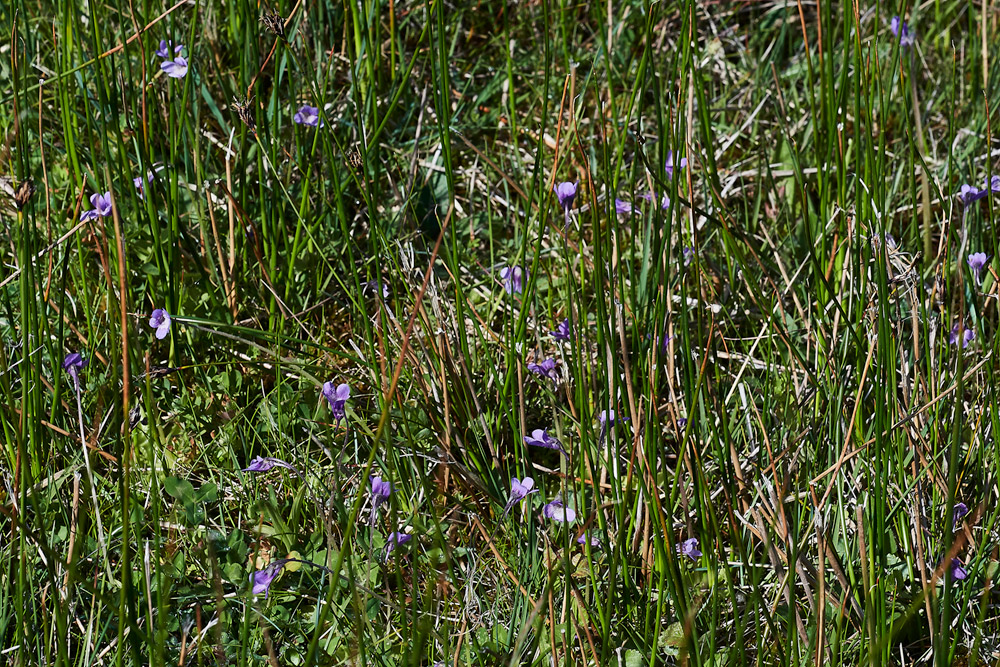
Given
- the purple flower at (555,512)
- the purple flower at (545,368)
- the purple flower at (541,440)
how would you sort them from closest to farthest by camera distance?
the purple flower at (555,512) → the purple flower at (541,440) → the purple flower at (545,368)

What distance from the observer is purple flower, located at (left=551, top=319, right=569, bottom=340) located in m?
1.78

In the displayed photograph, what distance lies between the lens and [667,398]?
1.82 metres

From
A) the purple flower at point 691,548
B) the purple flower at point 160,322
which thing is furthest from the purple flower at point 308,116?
the purple flower at point 691,548

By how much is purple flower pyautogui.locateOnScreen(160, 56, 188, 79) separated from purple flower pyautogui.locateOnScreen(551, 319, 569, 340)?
0.85 m

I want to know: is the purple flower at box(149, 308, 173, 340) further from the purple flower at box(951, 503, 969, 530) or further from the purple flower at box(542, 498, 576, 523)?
the purple flower at box(951, 503, 969, 530)

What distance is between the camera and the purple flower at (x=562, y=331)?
1.78 metres

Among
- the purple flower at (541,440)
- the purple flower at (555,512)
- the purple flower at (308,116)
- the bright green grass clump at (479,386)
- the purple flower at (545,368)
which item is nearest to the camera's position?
the bright green grass clump at (479,386)

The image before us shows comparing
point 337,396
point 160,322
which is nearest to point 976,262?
point 337,396

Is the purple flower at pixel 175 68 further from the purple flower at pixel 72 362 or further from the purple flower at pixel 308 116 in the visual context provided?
the purple flower at pixel 72 362

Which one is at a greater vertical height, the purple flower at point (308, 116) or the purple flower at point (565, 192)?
the purple flower at point (308, 116)

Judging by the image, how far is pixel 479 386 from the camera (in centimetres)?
174

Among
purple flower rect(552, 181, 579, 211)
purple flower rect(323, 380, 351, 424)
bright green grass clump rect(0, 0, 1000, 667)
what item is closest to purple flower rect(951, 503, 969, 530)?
bright green grass clump rect(0, 0, 1000, 667)

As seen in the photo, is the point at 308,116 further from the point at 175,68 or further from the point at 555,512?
the point at 555,512

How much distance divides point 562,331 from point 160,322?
757 mm
